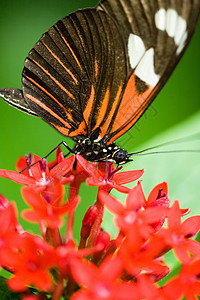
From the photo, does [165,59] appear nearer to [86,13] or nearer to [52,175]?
[86,13]

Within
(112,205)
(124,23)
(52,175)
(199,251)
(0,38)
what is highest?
(0,38)

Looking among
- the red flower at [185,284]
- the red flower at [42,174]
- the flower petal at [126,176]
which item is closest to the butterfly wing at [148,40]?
the flower petal at [126,176]

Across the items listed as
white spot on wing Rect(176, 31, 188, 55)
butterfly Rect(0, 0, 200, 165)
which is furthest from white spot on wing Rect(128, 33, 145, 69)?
white spot on wing Rect(176, 31, 188, 55)

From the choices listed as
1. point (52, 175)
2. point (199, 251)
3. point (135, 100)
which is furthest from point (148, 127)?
point (199, 251)

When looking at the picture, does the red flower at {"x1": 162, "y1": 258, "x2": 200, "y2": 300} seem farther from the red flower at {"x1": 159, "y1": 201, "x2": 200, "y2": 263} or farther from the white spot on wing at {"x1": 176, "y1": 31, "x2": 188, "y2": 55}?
the white spot on wing at {"x1": 176, "y1": 31, "x2": 188, "y2": 55}

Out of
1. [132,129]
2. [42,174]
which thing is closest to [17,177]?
[42,174]

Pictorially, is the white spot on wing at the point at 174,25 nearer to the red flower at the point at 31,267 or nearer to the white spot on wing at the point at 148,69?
the white spot on wing at the point at 148,69
